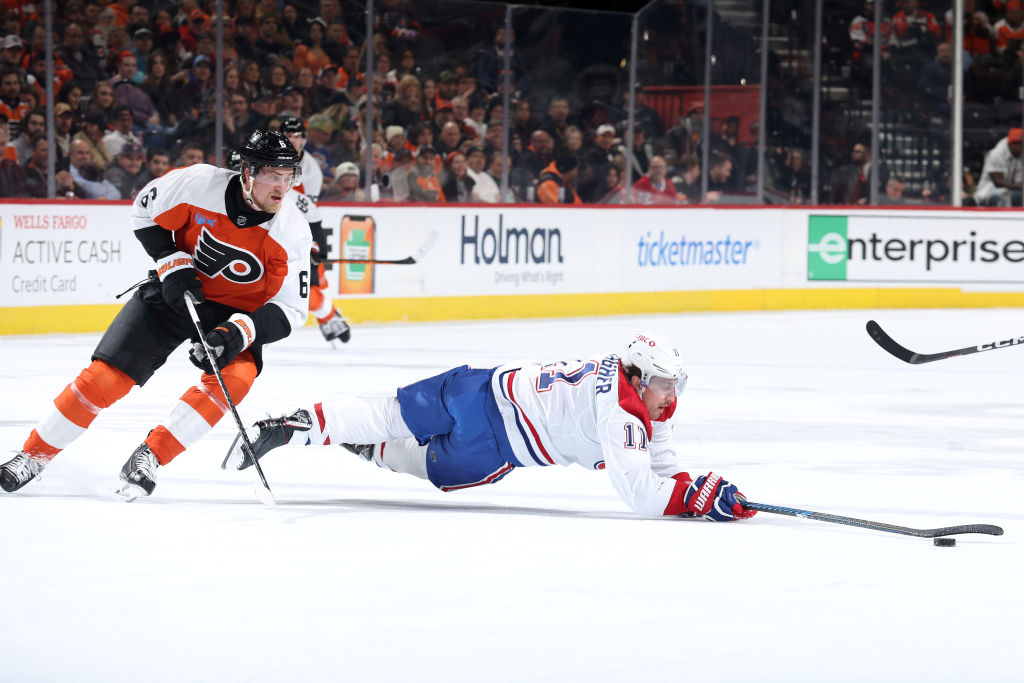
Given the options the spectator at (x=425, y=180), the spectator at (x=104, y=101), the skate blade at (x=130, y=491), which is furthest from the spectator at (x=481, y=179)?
the skate blade at (x=130, y=491)

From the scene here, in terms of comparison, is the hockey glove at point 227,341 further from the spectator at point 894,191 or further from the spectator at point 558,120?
the spectator at point 894,191

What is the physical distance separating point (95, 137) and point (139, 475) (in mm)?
6162

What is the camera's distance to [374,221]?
11.6m

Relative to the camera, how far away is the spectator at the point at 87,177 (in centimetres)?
1018

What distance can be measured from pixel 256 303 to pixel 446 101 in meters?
7.68

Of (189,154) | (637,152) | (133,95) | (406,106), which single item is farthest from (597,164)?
(133,95)

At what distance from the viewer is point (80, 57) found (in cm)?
1022

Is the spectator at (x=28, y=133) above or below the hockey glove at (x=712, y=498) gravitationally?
above

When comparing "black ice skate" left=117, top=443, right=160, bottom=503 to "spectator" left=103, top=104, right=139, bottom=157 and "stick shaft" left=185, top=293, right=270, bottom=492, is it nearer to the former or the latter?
"stick shaft" left=185, top=293, right=270, bottom=492

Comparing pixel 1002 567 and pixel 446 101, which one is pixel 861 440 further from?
pixel 446 101

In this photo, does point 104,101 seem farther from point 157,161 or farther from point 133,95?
point 157,161

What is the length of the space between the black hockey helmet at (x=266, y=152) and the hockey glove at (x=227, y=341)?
17.5 inches

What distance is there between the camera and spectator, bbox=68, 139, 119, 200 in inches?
401

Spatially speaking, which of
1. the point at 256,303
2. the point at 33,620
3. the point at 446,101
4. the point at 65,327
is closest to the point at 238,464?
the point at 256,303
